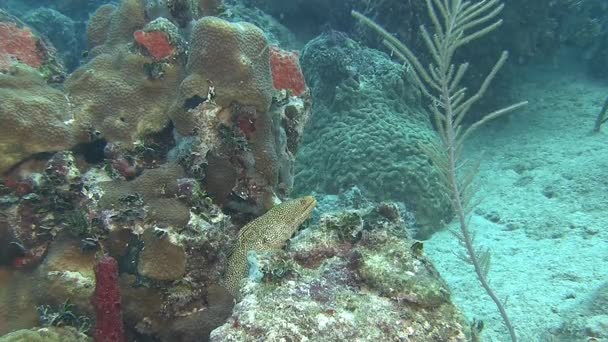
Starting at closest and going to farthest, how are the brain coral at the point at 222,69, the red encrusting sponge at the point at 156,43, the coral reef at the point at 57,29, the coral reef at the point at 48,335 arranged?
1. the coral reef at the point at 48,335
2. the brain coral at the point at 222,69
3. the red encrusting sponge at the point at 156,43
4. the coral reef at the point at 57,29

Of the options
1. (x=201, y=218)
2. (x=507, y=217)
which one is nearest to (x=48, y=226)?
(x=201, y=218)

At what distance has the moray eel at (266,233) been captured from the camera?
3043 mm

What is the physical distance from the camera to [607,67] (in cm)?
938

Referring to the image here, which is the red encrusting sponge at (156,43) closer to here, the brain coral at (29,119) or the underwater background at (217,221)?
the underwater background at (217,221)

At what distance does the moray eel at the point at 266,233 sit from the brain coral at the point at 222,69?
2.92 feet

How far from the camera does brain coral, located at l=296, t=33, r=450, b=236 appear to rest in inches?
245

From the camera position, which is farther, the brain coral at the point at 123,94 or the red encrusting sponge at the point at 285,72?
the red encrusting sponge at the point at 285,72

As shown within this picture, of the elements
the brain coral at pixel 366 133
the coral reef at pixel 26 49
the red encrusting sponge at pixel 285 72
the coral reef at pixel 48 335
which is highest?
the red encrusting sponge at pixel 285 72

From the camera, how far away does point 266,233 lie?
10.4ft

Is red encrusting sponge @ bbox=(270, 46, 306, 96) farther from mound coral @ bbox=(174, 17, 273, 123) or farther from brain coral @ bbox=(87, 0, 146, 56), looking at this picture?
brain coral @ bbox=(87, 0, 146, 56)

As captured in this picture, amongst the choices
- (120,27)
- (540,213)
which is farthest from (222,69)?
(540,213)

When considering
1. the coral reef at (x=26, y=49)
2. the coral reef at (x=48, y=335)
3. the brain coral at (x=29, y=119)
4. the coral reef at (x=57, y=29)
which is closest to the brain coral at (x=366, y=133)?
the coral reef at (x=26, y=49)

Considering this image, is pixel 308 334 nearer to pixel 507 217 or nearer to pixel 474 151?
pixel 507 217

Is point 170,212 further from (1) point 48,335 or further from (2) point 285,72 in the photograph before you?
(2) point 285,72
